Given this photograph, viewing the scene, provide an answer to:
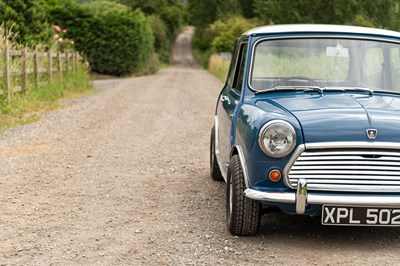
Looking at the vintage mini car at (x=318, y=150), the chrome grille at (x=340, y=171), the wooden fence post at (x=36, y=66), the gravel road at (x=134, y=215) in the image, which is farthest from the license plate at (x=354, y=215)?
the wooden fence post at (x=36, y=66)

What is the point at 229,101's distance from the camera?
610cm

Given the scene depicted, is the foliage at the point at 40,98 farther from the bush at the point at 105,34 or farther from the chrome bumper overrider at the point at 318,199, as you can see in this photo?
the bush at the point at 105,34

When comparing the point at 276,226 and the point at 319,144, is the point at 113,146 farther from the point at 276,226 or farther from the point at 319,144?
the point at 319,144

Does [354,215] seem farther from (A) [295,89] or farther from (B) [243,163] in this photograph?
(A) [295,89]

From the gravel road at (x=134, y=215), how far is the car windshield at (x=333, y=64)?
50.0 inches

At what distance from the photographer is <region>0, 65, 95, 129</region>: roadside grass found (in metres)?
12.6

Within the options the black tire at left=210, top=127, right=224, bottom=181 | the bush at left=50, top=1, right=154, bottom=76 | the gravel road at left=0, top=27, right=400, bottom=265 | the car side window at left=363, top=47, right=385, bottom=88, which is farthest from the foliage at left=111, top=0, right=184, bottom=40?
the car side window at left=363, top=47, right=385, bottom=88

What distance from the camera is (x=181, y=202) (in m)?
6.10

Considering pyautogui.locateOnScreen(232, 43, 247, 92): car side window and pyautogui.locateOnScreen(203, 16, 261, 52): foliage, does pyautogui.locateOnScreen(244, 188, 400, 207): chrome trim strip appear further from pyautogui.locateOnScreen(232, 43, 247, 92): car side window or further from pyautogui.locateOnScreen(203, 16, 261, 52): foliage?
pyautogui.locateOnScreen(203, 16, 261, 52): foliage

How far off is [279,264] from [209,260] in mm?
491

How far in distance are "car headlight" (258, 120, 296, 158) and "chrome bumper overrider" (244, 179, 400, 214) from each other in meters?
0.26

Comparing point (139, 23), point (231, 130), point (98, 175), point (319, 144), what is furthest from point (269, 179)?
point (139, 23)

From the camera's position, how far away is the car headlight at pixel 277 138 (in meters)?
4.45

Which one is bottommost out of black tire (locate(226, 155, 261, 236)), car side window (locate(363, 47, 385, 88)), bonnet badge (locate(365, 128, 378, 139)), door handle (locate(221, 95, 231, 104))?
black tire (locate(226, 155, 261, 236))
